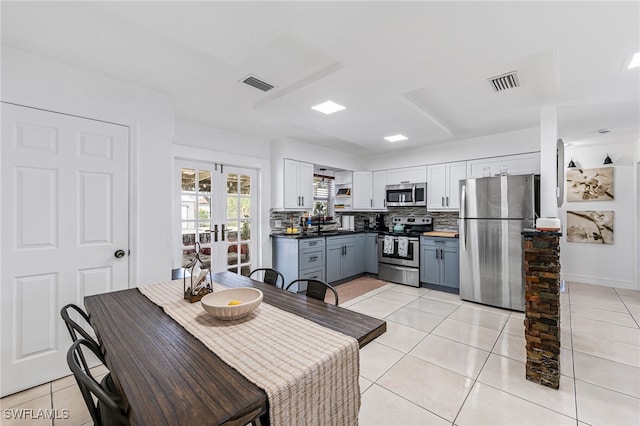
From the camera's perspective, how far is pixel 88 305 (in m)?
1.65

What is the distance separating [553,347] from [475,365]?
59 cm

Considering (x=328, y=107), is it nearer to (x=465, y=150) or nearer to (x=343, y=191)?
(x=465, y=150)

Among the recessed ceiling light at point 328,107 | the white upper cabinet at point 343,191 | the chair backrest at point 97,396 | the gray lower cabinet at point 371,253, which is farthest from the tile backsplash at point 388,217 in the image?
the chair backrest at point 97,396

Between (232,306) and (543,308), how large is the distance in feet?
7.51

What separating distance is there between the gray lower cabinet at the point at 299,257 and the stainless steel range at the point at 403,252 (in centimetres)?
123

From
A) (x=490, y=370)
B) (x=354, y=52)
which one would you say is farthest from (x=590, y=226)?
(x=354, y=52)

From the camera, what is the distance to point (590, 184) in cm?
472

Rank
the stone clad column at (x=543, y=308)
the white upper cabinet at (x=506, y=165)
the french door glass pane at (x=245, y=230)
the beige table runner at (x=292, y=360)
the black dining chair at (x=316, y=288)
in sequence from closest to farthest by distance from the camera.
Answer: the beige table runner at (x=292, y=360) < the black dining chair at (x=316, y=288) < the stone clad column at (x=543, y=308) < the white upper cabinet at (x=506, y=165) < the french door glass pane at (x=245, y=230)

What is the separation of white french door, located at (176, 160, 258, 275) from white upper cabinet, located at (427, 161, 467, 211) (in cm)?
302

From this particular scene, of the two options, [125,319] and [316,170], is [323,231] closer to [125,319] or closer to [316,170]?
[316,170]

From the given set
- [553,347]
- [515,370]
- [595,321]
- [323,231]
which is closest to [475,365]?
[515,370]

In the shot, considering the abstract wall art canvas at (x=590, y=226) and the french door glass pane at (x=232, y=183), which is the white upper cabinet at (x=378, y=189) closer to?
the french door glass pane at (x=232, y=183)

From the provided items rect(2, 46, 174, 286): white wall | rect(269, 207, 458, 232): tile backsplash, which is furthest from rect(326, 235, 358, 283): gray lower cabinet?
rect(2, 46, 174, 286): white wall

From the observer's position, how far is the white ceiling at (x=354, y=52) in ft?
5.19
